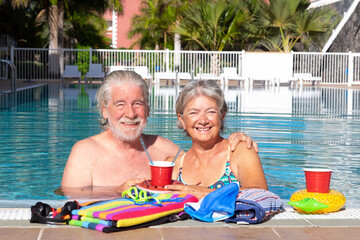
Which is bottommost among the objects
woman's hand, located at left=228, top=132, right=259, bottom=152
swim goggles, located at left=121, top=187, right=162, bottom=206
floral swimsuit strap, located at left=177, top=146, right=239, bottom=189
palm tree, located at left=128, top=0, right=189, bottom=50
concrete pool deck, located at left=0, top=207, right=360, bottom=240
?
concrete pool deck, located at left=0, top=207, right=360, bottom=240

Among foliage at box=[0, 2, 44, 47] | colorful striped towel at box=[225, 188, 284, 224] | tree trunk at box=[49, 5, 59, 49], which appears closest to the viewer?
colorful striped towel at box=[225, 188, 284, 224]

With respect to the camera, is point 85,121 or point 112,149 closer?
point 112,149

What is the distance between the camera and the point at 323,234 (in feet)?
8.11

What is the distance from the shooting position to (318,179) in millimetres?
2959

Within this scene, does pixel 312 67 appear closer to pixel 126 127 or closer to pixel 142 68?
pixel 142 68

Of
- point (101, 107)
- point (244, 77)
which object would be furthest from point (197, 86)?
point (244, 77)

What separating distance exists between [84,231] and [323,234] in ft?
3.18

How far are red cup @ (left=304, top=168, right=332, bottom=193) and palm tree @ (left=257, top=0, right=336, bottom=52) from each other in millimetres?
21877

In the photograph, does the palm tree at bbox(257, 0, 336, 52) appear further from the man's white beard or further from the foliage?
the man's white beard

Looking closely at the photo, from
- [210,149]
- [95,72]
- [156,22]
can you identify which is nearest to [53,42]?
[95,72]

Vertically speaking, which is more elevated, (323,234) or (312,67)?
(312,67)

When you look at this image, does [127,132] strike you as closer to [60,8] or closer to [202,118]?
[202,118]

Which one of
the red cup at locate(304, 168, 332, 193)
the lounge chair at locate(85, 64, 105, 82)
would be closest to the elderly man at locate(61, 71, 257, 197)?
the red cup at locate(304, 168, 332, 193)

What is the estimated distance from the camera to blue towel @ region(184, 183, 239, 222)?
265 cm
